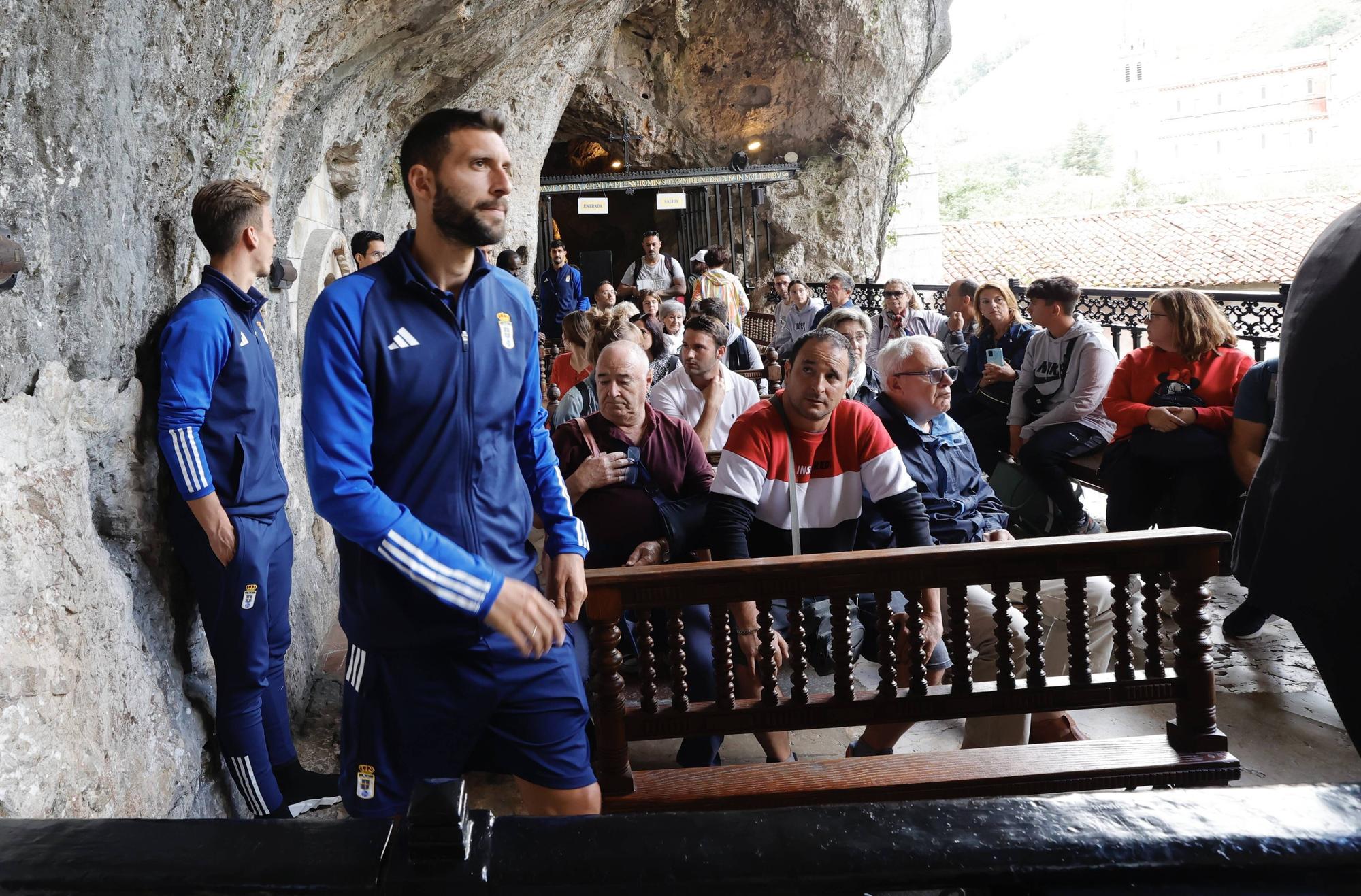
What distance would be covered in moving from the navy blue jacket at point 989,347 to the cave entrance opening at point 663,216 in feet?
29.6

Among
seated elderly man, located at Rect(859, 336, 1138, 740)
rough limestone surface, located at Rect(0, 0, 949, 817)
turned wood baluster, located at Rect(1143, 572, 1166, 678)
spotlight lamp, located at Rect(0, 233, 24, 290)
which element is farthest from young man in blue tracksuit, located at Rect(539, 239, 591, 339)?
spotlight lamp, located at Rect(0, 233, 24, 290)

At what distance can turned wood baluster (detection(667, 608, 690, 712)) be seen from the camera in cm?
250

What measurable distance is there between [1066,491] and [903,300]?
10.1 feet

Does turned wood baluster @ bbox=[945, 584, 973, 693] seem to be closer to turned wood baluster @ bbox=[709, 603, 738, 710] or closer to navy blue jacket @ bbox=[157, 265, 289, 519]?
turned wood baluster @ bbox=[709, 603, 738, 710]

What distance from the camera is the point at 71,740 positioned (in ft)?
6.32

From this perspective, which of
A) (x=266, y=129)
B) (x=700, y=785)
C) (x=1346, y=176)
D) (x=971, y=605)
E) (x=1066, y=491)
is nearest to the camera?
(x=700, y=785)

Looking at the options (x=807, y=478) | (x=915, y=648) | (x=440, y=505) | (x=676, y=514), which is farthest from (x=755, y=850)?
(x=676, y=514)

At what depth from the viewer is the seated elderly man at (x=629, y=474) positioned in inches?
132

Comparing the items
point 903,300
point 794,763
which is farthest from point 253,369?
point 903,300

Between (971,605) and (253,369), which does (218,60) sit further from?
(971,605)

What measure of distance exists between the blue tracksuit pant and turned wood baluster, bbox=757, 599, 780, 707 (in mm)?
→ 1367

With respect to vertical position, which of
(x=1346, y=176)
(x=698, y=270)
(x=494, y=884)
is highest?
(x=1346, y=176)

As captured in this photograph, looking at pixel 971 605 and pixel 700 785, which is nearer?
pixel 700 785

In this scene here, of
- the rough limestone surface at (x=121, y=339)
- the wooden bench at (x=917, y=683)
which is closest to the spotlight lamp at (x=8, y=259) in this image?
the rough limestone surface at (x=121, y=339)
